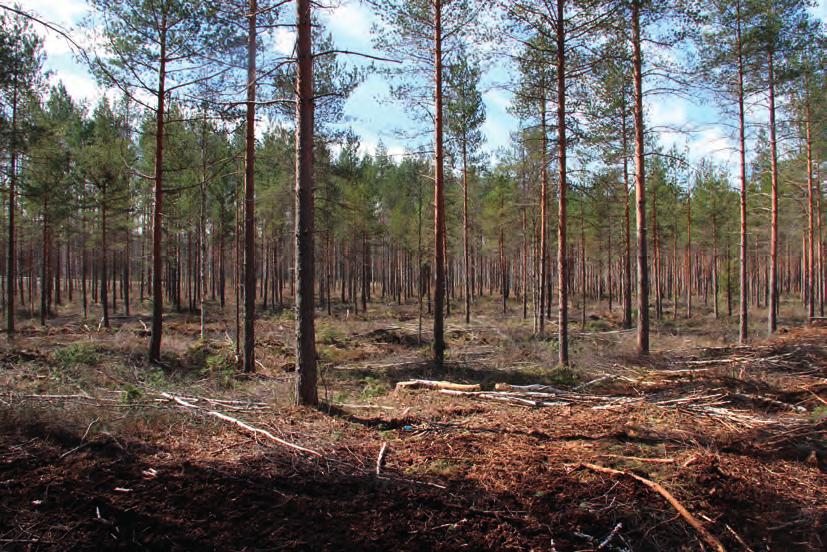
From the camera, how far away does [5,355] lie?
11.4m

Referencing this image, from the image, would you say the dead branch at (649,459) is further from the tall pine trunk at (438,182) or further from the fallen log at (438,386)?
the tall pine trunk at (438,182)

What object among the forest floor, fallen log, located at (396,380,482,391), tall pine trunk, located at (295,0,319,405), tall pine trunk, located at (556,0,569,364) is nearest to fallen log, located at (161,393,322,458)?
the forest floor

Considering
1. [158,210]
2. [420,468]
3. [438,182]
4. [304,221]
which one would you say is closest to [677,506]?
[420,468]

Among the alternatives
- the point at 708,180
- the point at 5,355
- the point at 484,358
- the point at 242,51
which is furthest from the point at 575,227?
the point at 5,355

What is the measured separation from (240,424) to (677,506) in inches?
180

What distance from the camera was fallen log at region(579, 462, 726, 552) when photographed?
11.1ft

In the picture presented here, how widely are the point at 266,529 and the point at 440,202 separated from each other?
9586mm

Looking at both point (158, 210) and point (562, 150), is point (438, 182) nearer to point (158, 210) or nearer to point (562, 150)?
point (562, 150)

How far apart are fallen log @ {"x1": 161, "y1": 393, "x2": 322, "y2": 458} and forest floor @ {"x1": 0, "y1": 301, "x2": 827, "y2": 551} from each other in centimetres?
3

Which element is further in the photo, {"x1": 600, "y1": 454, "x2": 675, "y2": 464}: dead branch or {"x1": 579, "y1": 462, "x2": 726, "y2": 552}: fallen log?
{"x1": 600, "y1": 454, "x2": 675, "y2": 464}: dead branch

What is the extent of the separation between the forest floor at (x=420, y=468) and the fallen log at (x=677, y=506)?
0.02 meters

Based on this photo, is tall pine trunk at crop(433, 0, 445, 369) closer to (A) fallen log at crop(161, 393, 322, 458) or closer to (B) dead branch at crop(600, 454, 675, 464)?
(A) fallen log at crop(161, 393, 322, 458)

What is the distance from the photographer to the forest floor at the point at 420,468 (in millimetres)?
3354

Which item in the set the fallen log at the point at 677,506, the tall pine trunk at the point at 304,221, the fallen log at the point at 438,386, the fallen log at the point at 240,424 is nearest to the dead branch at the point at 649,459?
Answer: the fallen log at the point at 677,506
